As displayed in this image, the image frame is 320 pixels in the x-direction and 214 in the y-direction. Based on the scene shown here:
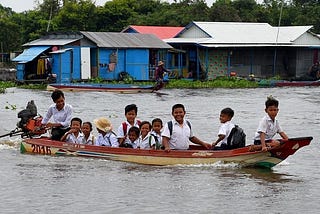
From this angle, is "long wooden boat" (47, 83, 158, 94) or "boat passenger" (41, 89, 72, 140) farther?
"long wooden boat" (47, 83, 158, 94)

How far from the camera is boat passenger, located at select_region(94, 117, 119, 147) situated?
12664mm

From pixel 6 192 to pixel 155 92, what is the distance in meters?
20.7

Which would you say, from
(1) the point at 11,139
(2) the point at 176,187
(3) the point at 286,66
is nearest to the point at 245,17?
(3) the point at 286,66

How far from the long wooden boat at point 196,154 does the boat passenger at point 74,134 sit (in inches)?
7.6

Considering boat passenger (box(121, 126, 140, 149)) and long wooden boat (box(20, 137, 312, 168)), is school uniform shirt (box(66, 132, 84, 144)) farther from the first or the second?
boat passenger (box(121, 126, 140, 149))

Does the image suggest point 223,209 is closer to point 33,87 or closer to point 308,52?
point 33,87

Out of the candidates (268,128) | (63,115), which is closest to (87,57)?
(63,115)

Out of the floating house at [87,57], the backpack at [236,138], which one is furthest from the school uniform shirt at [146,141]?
the floating house at [87,57]

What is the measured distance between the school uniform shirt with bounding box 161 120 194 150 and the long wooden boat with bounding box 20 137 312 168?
0.16 m

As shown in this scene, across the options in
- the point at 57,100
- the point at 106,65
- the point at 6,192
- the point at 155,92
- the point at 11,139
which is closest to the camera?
the point at 6,192

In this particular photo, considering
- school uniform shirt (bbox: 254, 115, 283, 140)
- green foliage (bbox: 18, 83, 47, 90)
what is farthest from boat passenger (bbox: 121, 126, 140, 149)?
green foliage (bbox: 18, 83, 47, 90)

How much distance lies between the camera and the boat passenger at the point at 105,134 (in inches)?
499

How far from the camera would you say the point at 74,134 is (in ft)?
43.5

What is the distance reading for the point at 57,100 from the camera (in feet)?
43.3
